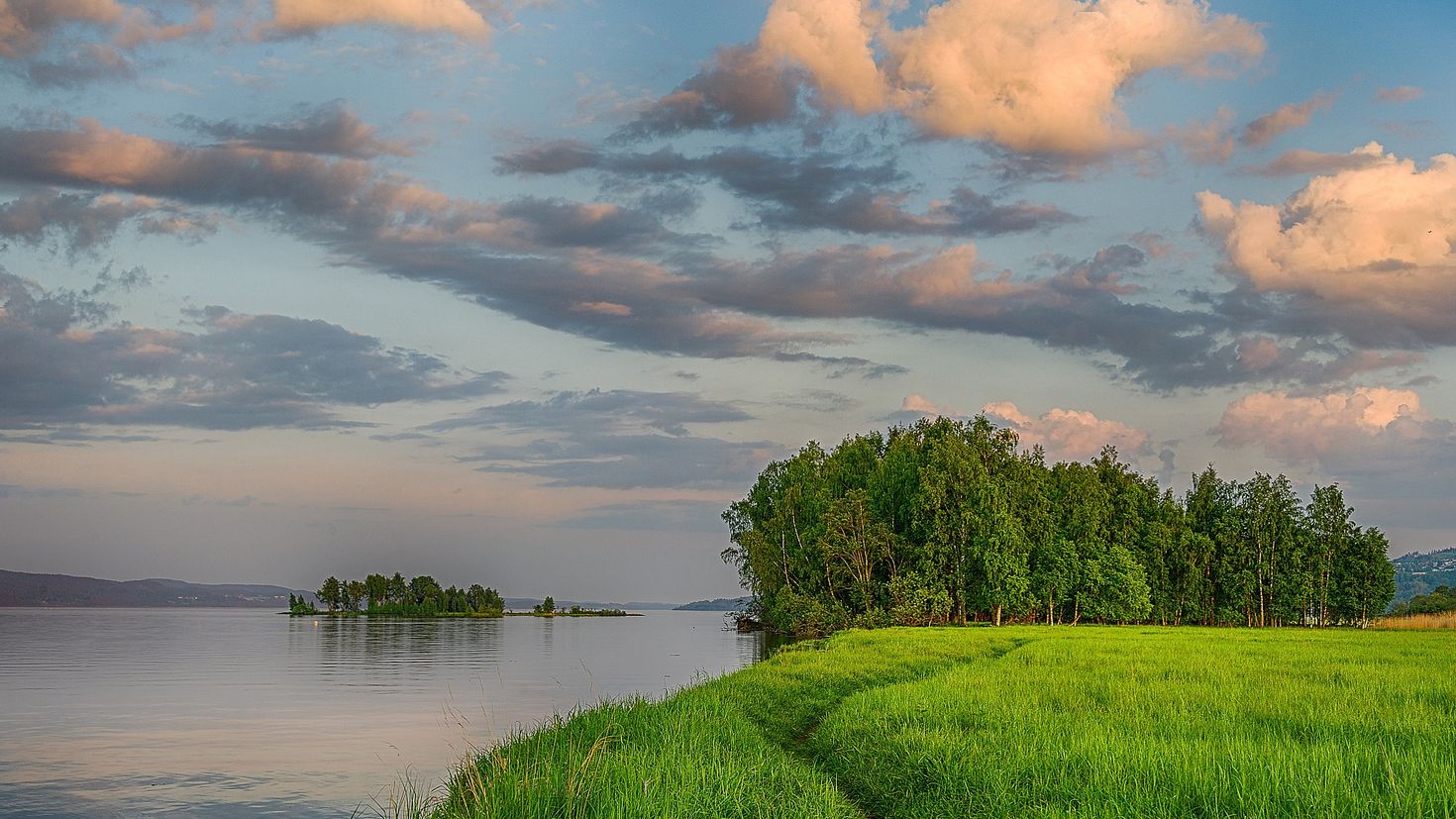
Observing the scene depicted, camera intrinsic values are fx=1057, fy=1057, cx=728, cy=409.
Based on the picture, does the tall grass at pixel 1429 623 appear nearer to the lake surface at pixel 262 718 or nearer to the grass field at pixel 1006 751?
the lake surface at pixel 262 718

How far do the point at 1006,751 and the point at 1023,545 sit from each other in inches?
2650

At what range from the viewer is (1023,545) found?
80.8 m

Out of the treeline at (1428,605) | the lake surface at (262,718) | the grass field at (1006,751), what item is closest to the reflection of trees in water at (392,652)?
the lake surface at (262,718)

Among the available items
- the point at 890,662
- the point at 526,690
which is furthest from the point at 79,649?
the point at 890,662

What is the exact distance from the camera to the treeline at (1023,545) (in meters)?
79.8

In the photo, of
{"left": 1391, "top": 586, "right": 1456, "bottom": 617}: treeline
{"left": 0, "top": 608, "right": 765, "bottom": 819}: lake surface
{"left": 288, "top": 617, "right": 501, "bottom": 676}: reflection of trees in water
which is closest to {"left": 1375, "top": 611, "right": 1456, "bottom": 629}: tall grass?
{"left": 1391, "top": 586, "right": 1456, "bottom": 617}: treeline

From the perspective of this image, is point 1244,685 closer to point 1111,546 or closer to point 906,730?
point 906,730

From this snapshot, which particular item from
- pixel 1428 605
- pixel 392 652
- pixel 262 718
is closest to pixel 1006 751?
pixel 262 718

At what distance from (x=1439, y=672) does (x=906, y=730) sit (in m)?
19.2

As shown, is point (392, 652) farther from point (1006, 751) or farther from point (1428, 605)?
point (1428, 605)

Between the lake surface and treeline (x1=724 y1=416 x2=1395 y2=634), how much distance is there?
1494 centimetres

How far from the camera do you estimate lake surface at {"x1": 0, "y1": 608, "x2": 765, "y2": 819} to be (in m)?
22.0

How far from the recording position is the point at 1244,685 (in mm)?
25547

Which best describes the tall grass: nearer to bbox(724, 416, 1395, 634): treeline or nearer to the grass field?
bbox(724, 416, 1395, 634): treeline
